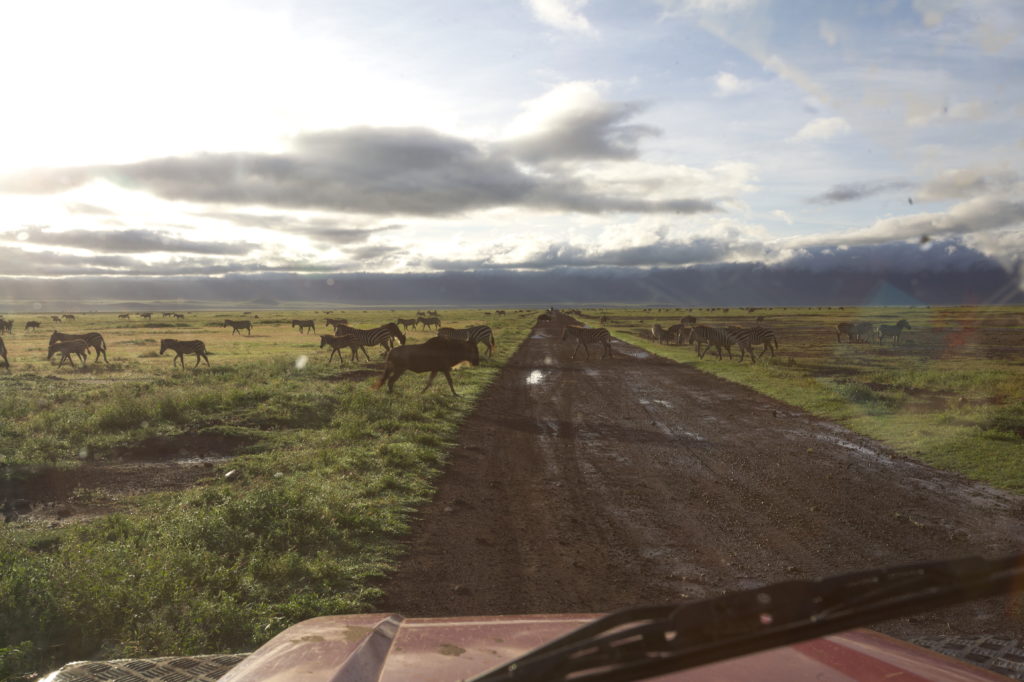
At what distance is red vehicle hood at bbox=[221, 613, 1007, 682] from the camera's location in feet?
7.16

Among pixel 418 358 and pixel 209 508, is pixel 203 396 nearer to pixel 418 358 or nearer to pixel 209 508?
pixel 418 358

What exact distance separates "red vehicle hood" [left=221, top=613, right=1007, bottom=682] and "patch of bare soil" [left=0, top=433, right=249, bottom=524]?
7.40 metres

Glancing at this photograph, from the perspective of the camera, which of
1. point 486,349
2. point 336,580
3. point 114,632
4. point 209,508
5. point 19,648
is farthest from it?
point 486,349

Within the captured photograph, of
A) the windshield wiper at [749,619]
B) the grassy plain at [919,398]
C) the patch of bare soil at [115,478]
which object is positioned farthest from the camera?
the grassy plain at [919,398]

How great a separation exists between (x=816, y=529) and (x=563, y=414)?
840cm

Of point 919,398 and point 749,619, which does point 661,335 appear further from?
point 749,619

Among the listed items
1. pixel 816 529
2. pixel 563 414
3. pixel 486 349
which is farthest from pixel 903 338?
pixel 816 529

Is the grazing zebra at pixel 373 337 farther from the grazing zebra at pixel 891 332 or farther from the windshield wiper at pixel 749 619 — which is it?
the grazing zebra at pixel 891 332

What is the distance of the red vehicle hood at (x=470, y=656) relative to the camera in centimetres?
218

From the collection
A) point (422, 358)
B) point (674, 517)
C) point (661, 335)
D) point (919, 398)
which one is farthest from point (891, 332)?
point (674, 517)

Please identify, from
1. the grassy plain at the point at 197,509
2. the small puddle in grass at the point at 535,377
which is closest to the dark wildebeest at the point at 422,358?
the grassy plain at the point at 197,509

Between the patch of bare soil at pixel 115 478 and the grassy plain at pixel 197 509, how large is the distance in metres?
0.04

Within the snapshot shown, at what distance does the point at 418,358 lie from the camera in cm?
1798

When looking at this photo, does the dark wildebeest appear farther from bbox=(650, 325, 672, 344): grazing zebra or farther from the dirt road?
bbox=(650, 325, 672, 344): grazing zebra
